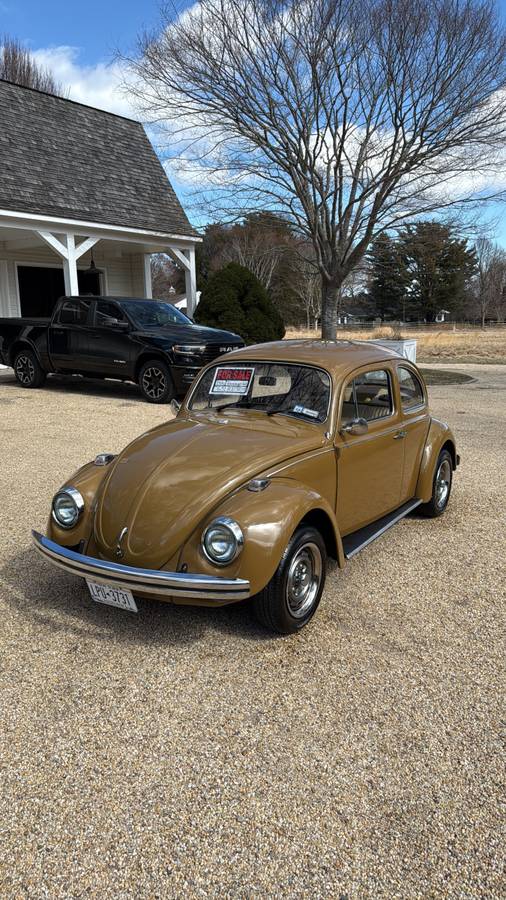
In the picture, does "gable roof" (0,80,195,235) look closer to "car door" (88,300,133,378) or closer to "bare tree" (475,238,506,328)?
"car door" (88,300,133,378)

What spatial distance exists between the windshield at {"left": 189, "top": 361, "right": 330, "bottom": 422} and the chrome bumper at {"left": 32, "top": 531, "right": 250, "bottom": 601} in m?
1.48

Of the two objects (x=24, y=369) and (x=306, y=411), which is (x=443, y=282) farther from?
(x=306, y=411)

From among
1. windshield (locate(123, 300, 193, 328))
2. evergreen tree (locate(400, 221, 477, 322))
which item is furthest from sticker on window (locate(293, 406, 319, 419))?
evergreen tree (locate(400, 221, 477, 322))

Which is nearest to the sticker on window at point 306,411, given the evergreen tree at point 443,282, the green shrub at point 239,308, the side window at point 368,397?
the side window at point 368,397

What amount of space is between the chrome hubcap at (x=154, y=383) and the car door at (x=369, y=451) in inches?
265

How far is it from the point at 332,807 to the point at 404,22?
46.4 ft

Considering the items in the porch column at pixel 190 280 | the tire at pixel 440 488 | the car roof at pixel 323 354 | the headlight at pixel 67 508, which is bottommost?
the tire at pixel 440 488

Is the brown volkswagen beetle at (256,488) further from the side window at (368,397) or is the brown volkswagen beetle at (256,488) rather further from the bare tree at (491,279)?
the bare tree at (491,279)

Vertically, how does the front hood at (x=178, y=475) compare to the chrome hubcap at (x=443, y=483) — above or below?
above

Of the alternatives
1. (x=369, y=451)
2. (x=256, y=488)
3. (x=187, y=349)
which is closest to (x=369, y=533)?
(x=369, y=451)

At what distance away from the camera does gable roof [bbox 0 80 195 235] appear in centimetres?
1475

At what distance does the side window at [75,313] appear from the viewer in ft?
38.9

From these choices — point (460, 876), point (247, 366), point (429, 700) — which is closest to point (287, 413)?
point (247, 366)

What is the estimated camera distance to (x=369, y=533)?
→ 4.38 metres
